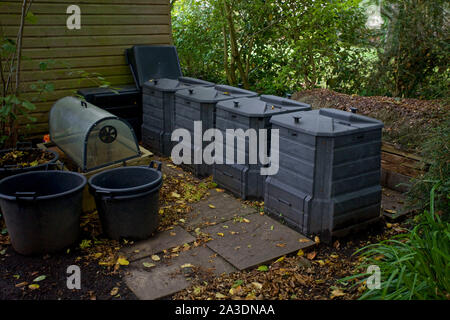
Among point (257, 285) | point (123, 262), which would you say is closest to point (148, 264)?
point (123, 262)

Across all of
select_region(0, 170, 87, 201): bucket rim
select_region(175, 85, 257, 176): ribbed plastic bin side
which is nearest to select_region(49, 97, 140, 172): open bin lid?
select_region(0, 170, 87, 201): bucket rim

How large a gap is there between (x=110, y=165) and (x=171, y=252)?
1682mm

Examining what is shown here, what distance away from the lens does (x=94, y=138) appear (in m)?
5.71

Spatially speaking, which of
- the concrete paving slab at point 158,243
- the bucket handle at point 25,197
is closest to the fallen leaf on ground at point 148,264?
the concrete paving slab at point 158,243

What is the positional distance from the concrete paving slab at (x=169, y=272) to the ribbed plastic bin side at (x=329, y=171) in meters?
1.13

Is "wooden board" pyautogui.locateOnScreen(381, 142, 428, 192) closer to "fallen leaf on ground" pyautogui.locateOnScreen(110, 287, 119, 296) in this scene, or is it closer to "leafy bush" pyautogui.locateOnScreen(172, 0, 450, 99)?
"leafy bush" pyautogui.locateOnScreen(172, 0, 450, 99)

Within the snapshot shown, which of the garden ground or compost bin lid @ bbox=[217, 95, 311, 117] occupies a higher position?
compost bin lid @ bbox=[217, 95, 311, 117]

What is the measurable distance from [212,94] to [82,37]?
122 inches

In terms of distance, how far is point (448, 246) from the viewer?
3.69 metres

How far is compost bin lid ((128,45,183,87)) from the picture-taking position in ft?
27.6

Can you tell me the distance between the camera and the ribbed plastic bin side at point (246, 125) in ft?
18.4

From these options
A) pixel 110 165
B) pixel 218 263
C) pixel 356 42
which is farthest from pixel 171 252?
pixel 356 42

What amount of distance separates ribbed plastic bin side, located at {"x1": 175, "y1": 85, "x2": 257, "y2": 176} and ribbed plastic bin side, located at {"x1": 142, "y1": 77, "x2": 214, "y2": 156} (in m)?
0.31

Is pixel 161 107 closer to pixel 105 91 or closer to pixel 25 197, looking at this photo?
pixel 105 91
